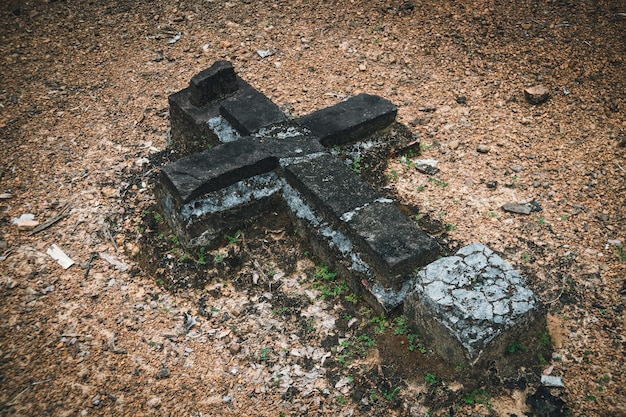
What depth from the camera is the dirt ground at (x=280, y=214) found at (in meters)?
3.09

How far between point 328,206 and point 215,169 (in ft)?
2.85

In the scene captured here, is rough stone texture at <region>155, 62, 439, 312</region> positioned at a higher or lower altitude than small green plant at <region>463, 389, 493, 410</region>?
higher

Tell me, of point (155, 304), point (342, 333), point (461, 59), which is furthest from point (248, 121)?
point (461, 59)

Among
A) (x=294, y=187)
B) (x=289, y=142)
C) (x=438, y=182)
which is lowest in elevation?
(x=438, y=182)

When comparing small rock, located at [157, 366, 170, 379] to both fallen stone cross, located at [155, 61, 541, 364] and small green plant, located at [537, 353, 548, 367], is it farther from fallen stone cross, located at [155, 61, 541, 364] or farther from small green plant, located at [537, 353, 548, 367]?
small green plant, located at [537, 353, 548, 367]

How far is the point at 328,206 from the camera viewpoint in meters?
3.59

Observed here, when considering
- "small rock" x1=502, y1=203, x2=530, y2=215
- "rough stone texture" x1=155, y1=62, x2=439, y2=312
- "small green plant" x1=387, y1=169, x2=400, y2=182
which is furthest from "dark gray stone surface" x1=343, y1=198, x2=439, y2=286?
"small rock" x1=502, y1=203, x2=530, y2=215

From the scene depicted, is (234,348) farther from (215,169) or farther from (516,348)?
(516,348)

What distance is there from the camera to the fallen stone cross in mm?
2971

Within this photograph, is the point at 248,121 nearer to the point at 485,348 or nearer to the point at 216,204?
the point at 216,204

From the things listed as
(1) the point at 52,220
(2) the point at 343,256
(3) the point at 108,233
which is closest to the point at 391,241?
(2) the point at 343,256

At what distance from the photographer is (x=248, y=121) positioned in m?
4.38

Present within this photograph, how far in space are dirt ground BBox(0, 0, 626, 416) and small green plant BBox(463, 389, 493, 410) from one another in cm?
1

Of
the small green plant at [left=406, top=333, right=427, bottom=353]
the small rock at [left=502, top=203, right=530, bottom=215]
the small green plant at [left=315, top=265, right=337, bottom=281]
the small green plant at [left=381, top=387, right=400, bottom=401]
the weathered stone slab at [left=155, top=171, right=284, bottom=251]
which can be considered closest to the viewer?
the small green plant at [left=381, top=387, right=400, bottom=401]
